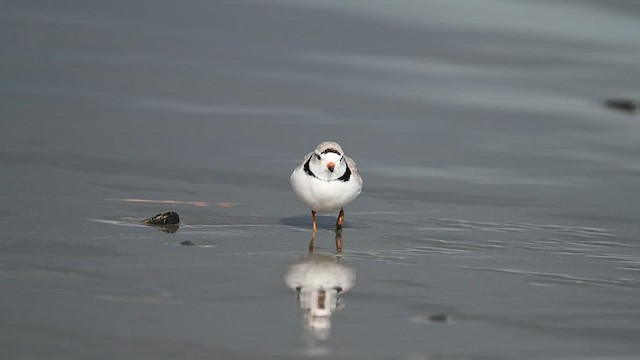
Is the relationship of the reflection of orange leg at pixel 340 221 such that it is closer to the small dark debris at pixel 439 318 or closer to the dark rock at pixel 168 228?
the dark rock at pixel 168 228

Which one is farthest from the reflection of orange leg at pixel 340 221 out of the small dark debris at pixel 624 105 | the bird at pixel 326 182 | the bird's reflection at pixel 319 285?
the small dark debris at pixel 624 105

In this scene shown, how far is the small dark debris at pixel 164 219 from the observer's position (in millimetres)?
8330

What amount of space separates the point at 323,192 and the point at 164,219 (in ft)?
3.77

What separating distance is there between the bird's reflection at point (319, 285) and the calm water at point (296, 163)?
22mm

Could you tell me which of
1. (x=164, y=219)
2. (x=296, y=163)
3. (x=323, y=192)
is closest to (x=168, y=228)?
(x=164, y=219)

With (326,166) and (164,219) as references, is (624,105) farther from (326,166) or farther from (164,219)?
(164,219)

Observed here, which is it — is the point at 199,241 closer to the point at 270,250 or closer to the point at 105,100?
the point at 270,250

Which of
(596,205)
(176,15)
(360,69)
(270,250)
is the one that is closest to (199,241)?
(270,250)

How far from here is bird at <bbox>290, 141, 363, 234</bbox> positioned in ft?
28.4

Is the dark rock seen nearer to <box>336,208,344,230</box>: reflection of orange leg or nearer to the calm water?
the calm water

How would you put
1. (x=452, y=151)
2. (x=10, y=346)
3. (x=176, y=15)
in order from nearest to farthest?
(x=10, y=346) → (x=452, y=151) → (x=176, y=15)

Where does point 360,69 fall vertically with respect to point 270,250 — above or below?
above

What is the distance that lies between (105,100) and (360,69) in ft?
9.31

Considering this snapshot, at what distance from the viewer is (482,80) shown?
12.9 meters
